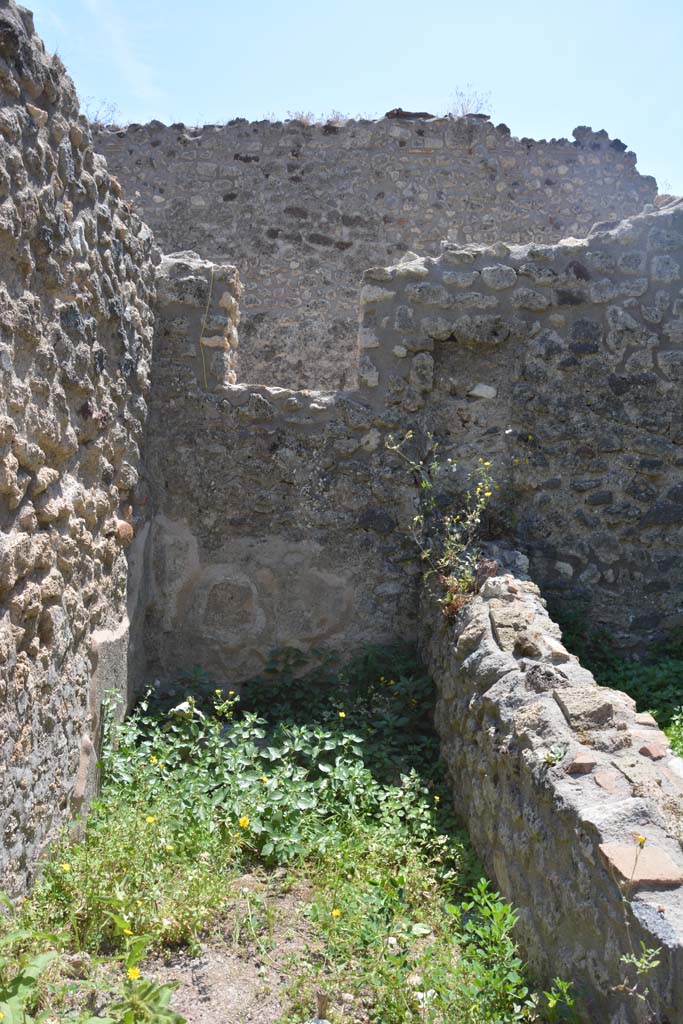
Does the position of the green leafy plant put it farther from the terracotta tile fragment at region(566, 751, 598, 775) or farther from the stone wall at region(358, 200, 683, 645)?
the terracotta tile fragment at region(566, 751, 598, 775)

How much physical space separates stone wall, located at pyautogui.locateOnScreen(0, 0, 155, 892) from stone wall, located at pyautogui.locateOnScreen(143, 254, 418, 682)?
600 millimetres

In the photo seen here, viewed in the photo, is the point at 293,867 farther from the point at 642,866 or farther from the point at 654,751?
the point at 642,866

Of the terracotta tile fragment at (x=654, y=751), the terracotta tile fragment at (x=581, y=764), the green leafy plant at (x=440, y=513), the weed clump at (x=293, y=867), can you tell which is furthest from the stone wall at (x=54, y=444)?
the terracotta tile fragment at (x=654, y=751)

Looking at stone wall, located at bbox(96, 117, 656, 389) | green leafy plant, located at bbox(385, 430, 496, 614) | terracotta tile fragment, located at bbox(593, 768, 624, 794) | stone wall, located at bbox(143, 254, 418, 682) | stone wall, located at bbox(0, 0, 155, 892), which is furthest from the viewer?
stone wall, located at bbox(96, 117, 656, 389)

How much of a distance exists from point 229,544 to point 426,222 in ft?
16.4

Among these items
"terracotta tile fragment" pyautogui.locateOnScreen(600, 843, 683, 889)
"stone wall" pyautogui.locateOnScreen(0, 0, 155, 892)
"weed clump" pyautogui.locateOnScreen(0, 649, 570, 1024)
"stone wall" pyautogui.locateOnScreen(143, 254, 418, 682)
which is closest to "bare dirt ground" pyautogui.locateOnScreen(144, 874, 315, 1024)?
"weed clump" pyautogui.locateOnScreen(0, 649, 570, 1024)

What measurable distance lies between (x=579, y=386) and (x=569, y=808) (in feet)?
10.3

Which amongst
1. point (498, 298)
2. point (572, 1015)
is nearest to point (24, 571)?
point (572, 1015)

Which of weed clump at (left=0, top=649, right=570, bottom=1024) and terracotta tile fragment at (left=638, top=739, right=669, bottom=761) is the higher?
terracotta tile fragment at (left=638, top=739, right=669, bottom=761)

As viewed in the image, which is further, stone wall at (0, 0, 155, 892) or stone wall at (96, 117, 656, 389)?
stone wall at (96, 117, 656, 389)

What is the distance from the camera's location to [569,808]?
2506 mm

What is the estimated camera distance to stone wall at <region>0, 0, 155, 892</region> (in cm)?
293

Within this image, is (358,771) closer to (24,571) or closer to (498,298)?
(24,571)

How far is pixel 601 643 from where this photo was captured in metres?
5.04
